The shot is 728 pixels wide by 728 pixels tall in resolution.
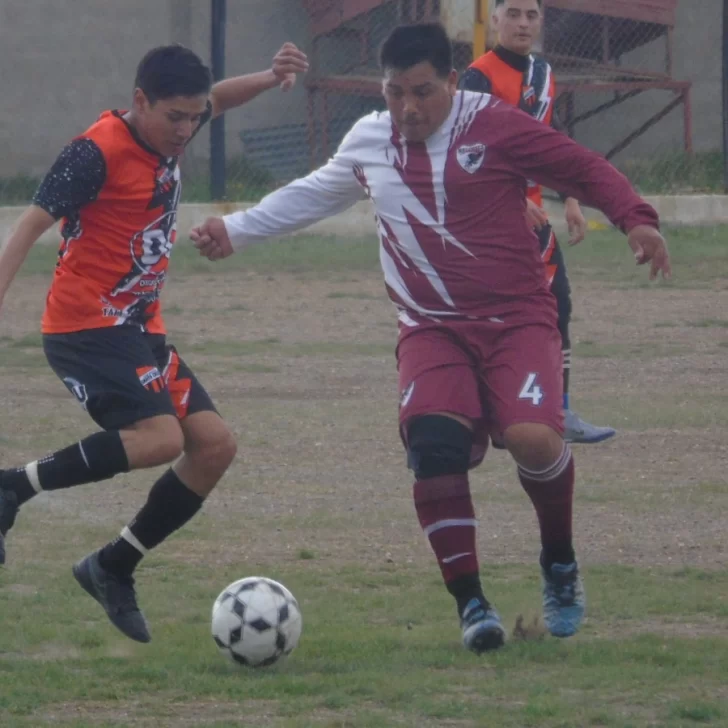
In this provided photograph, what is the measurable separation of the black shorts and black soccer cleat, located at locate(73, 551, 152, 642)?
427 millimetres

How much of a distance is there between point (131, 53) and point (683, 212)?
5453 mm

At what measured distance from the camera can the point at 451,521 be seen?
14.0 ft

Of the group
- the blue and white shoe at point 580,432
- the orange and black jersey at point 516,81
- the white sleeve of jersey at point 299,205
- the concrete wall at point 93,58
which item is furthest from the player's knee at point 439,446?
the concrete wall at point 93,58

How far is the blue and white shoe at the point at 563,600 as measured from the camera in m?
4.35

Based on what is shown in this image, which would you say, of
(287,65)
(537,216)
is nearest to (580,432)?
(537,216)

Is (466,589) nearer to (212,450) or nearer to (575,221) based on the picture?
(212,450)

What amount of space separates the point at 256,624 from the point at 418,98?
153 centimetres

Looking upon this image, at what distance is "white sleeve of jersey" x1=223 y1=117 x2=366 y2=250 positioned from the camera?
465 cm

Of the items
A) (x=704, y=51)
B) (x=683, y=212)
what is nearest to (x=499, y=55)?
(x=683, y=212)

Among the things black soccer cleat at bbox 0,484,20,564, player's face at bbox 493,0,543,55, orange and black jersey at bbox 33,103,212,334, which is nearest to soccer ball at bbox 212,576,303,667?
black soccer cleat at bbox 0,484,20,564

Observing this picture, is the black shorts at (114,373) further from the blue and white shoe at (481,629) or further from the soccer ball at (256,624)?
the blue and white shoe at (481,629)

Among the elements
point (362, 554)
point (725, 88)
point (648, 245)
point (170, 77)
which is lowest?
point (362, 554)

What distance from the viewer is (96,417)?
15.3ft

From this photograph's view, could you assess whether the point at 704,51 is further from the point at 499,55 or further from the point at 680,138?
the point at 499,55
